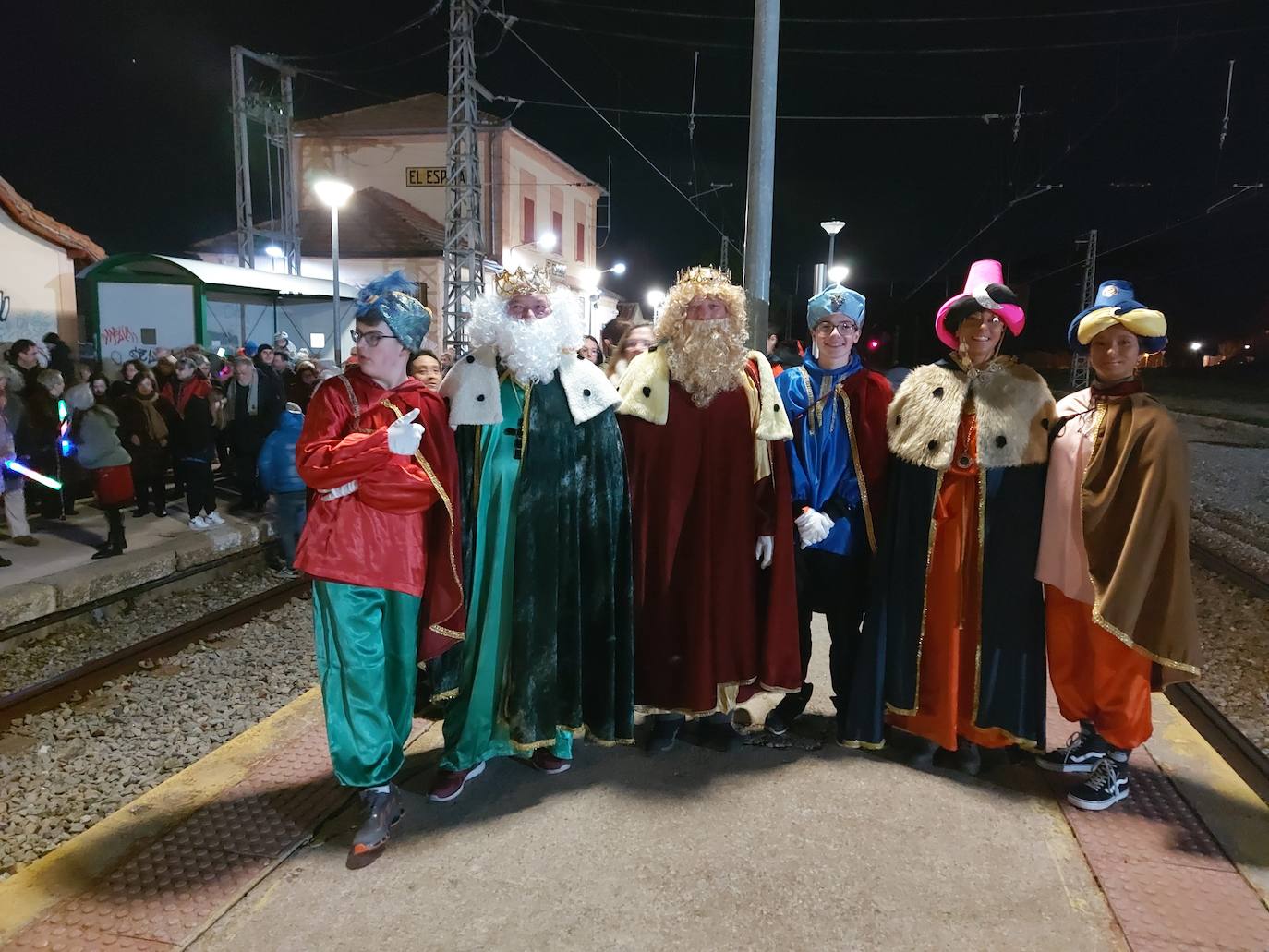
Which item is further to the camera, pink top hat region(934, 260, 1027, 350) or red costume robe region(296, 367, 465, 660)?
pink top hat region(934, 260, 1027, 350)

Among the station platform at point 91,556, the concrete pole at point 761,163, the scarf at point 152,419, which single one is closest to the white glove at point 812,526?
the concrete pole at point 761,163

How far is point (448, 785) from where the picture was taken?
327cm

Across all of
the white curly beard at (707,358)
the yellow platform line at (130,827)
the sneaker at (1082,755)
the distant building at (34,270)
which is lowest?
the yellow platform line at (130,827)

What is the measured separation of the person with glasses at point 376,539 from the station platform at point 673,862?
13.6 inches

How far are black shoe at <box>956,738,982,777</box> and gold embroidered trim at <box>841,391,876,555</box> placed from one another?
2.97ft

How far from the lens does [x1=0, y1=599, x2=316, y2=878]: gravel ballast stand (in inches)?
139

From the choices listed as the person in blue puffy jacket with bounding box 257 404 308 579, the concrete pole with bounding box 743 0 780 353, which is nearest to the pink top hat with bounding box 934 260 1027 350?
the concrete pole with bounding box 743 0 780 353

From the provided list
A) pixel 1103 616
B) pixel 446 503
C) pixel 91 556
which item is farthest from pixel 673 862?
pixel 91 556

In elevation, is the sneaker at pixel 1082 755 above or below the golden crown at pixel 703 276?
below

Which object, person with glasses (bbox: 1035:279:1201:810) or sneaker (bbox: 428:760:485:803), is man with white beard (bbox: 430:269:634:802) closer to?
sneaker (bbox: 428:760:485:803)

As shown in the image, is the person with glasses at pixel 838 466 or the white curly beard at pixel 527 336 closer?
the white curly beard at pixel 527 336

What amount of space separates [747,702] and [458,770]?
64.9 inches

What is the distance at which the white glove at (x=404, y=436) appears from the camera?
273cm

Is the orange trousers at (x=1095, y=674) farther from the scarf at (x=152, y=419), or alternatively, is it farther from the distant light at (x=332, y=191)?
the distant light at (x=332, y=191)
